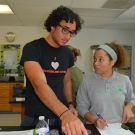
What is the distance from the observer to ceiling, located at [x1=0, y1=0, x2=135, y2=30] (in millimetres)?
3005

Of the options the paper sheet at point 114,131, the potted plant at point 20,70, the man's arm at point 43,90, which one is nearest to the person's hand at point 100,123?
the paper sheet at point 114,131

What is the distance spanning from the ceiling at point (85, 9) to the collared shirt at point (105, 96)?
1849 mm

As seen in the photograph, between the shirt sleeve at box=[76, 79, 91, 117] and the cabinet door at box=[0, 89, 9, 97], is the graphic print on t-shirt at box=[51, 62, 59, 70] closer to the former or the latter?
the shirt sleeve at box=[76, 79, 91, 117]

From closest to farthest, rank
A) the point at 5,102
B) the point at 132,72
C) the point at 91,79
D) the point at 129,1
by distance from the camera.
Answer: the point at 91,79
the point at 129,1
the point at 5,102
the point at 132,72

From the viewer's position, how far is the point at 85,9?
3395 mm

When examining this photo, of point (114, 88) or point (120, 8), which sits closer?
point (114, 88)

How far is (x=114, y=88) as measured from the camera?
4.92ft

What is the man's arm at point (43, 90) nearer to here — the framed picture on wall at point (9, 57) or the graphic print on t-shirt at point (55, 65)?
the graphic print on t-shirt at point (55, 65)

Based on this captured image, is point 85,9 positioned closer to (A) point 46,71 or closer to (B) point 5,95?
(A) point 46,71

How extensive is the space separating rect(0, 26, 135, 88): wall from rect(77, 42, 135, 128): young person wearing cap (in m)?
3.60

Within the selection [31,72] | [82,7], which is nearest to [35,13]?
[82,7]

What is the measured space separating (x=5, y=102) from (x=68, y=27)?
3.69 m

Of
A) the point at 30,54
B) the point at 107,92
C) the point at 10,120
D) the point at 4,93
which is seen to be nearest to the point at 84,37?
the point at 4,93

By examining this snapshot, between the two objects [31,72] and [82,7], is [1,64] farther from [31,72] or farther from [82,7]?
[31,72]
